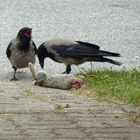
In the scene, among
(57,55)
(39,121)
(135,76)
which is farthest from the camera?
(57,55)

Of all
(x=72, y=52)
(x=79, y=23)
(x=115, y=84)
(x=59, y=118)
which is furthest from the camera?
(x=79, y=23)

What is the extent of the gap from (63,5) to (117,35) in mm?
2535

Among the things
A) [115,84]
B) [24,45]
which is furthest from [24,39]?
[115,84]

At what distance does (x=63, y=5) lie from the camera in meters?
13.1

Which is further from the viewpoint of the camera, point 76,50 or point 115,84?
point 76,50

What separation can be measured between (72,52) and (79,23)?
3973mm

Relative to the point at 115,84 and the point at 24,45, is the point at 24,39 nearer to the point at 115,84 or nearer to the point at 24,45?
the point at 24,45

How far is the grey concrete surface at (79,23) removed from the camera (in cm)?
980

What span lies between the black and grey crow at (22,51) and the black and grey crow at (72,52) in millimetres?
200

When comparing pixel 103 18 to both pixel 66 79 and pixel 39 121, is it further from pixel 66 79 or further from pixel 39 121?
pixel 39 121

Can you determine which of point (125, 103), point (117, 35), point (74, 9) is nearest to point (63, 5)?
point (74, 9)

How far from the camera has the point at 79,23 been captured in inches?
457

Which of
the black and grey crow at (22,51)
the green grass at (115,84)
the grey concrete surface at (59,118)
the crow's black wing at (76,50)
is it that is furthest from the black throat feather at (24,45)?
the grey concrete surface at (59,118)

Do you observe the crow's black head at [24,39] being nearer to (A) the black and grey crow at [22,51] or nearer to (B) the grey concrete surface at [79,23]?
(A) the black and grey crow at [22,51]
